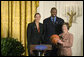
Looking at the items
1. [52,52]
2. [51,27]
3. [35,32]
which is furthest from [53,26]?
[52,52]

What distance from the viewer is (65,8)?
5.64 m

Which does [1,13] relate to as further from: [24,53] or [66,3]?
[66,3]

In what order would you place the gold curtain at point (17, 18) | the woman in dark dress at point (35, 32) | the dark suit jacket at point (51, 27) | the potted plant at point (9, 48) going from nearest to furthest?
the woman in dark dress at point (35, 32)
the dark suit jacket at point (51, 27)
the potted plant at point (9, 48)
the gold curtain at point (17, 18)

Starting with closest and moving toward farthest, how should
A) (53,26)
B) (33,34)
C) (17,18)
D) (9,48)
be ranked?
1. (33,34)
2. (53,26)
3. (9,48)
4. (17,18)

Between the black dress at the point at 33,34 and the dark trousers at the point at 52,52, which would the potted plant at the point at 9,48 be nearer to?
the black dress at the point at 33,34

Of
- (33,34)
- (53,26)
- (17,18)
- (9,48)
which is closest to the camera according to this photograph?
(33,34)

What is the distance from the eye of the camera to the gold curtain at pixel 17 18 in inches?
220

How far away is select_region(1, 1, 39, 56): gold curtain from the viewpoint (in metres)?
5.60

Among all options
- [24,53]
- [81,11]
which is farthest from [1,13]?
[81,11]

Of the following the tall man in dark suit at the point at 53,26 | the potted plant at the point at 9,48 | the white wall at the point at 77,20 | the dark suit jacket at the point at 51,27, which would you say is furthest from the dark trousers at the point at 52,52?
the white wall at the point at 77,20

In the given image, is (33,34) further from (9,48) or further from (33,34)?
(9,48)

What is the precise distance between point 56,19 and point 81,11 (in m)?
1.21

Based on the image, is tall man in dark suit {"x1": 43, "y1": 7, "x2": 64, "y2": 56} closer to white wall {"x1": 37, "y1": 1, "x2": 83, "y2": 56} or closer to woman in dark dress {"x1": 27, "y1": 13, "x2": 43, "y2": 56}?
woman in dark dress {"x1": 27, "y1": 13, "x2": 43, "y2": 56}

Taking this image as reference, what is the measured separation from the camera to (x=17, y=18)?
561cm
